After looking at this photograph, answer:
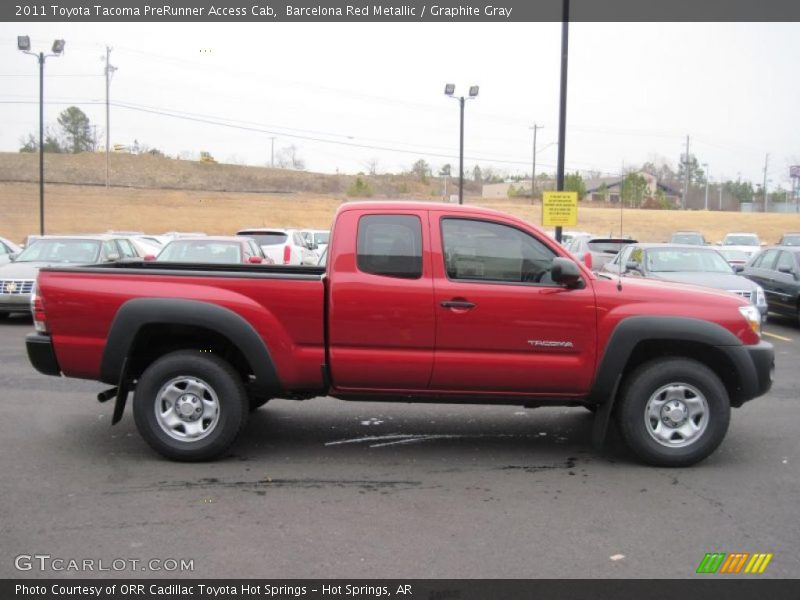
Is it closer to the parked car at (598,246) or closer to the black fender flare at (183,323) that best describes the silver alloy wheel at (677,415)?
the black fender flare at (183,323)

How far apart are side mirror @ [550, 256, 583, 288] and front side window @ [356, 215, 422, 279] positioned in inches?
38.4

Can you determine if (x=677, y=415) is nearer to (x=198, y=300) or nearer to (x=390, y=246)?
(x=390, y=246)

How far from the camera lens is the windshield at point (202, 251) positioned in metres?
12.9

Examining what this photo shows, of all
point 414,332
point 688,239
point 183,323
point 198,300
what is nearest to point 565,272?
point 414,332

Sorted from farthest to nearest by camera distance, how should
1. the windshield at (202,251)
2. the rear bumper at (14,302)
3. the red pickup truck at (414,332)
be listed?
the windshield at (202,251) → the rear bumper at (14,302) → the red pickup truck at (414,332)

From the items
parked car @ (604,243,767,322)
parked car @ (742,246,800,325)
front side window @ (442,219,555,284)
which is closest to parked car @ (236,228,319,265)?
parked car @ (604,243,767,322)

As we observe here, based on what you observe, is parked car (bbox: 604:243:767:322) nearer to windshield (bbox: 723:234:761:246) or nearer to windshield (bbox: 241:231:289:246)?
windshield (bbox: 241:231:289:246)

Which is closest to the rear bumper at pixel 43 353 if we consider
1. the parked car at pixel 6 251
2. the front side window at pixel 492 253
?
the front side window at pixel 492 253

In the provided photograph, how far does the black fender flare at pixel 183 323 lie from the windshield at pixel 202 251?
768 cm

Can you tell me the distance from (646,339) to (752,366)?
0.85 meters

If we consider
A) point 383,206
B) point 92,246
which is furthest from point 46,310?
point 92,246

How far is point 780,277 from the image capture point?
13.9 m

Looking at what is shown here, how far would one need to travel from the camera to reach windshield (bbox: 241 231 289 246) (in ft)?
64.1

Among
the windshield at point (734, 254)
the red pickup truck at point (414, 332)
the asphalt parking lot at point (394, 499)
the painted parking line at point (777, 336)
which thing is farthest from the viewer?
the windshield at point (734, 254)
